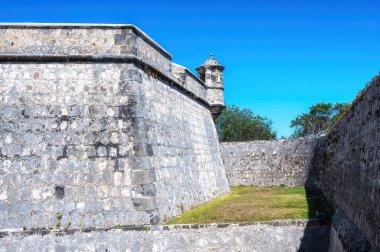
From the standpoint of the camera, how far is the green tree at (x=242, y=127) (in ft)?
184

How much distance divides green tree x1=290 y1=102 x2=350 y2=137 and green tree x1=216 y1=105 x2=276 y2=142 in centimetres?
441

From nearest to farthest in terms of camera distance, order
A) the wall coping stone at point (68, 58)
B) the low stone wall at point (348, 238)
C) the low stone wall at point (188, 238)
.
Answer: the low stone wall at point (348, 238)
the low stone wall at point (188, 238)
the wall coping stone at point (68, 58)

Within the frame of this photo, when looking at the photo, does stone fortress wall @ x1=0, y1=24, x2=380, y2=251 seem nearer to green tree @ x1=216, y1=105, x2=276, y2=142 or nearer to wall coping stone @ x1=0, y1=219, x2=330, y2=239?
wall coping stone @ x1=0, y1=219, x2=330, y2=239

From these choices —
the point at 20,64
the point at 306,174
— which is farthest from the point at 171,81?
the point at 306,174

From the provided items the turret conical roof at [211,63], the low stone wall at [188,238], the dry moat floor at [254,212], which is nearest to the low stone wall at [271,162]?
the turret conical roof at [211,63]

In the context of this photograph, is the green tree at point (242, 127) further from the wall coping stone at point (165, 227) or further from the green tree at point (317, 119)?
the wall coping stone at point (165, 227)

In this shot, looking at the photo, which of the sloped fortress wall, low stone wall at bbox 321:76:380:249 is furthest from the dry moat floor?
low stone wall at bbox 321:76:380:249

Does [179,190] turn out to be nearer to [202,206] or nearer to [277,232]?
[202,206]

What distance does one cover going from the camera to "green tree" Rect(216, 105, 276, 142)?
184 feet

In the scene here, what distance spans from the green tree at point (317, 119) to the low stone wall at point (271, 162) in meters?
33.6

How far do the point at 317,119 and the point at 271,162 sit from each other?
3741cm

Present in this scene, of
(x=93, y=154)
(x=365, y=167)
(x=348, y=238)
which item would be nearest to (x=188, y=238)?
(x=93, y=154)

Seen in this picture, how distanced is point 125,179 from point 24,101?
311cm

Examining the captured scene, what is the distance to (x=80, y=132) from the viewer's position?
400 inches
